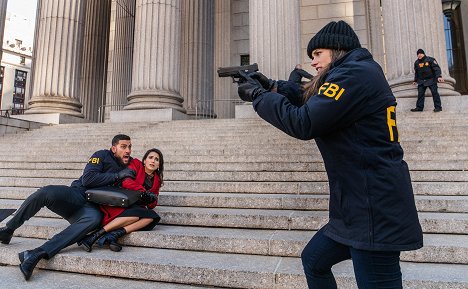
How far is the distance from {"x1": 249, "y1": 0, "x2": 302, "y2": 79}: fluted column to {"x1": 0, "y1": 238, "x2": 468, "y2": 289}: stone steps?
364 inches

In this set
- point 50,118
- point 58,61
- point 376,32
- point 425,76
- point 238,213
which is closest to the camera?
point 238,213

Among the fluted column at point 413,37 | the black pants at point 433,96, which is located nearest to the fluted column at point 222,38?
the fluted column at point 413,37

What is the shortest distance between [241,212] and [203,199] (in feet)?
2.57

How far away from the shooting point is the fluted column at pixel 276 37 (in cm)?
1198

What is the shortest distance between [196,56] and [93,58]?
616cm

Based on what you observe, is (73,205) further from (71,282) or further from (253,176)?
(253,176)

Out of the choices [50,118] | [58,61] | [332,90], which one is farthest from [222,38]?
[332,90]

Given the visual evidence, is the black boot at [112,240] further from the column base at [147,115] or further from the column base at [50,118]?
the column base at [50,118]

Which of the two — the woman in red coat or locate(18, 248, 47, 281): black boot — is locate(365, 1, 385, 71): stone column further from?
locate(18, 248, 47, 281): black boot

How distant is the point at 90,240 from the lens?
3.71 meters

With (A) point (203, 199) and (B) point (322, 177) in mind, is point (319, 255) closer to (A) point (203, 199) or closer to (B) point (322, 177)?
(A) point (203, 199)

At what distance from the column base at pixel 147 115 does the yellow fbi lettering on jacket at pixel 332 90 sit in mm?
11067

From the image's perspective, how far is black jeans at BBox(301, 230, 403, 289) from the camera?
154 cm

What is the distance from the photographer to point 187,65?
17391 mm
